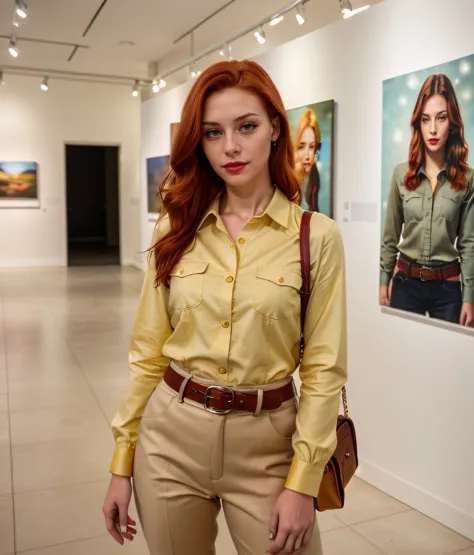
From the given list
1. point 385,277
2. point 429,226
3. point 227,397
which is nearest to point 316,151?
point 385,277

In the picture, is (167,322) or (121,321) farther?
(121,321)

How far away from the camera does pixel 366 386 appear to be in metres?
4.10

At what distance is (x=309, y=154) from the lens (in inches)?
183

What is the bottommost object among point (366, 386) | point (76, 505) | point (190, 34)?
point (76, 505)

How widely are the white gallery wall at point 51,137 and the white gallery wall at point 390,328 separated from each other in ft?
36.2

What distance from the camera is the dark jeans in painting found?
3.41m

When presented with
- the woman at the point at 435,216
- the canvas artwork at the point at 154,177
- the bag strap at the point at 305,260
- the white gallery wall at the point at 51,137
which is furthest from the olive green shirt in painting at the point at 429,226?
the white gallery wall at the point at 51,137

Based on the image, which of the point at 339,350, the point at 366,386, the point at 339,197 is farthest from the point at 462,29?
the point at 339,350

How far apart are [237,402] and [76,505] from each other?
102 inches

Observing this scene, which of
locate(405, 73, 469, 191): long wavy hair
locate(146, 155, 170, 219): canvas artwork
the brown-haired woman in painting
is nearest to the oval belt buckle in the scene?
locate(405, 73, 469, 191): long wavy hair

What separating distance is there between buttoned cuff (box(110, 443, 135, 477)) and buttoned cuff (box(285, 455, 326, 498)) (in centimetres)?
47

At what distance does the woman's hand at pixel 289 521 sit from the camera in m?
1.50

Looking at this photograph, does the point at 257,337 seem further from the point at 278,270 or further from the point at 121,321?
the point at 121,321

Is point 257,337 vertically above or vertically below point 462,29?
below
